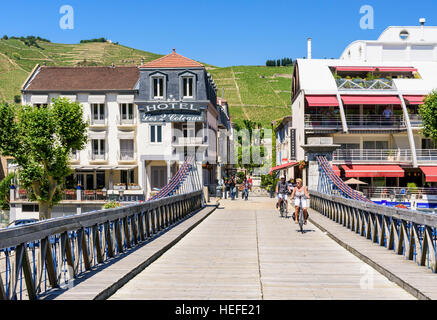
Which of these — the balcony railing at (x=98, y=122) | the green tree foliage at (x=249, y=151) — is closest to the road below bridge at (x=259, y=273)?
the balcony railing at (x=98, y=122)

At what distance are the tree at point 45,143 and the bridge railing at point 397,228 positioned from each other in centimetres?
2973

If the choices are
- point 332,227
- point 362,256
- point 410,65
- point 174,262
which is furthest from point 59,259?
point 410,65

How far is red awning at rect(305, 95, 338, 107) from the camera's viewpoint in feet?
155

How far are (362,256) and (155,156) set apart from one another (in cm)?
3937

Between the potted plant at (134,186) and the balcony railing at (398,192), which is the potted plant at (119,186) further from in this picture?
the balcony railing at (398,192)

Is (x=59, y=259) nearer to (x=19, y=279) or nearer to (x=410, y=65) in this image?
(x=19, y=279)

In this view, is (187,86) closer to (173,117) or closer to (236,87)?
(173,117)

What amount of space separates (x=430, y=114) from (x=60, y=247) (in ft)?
139

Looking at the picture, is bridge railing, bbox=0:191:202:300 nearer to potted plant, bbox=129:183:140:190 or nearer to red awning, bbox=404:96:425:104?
potted plant, bbox=129:183:140:190

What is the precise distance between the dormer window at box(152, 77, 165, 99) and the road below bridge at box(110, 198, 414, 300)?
35.4 m

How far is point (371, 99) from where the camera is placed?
1893 inches

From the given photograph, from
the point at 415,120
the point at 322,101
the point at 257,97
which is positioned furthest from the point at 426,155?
the point at 257,97

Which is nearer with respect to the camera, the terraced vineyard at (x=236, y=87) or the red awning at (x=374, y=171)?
the red awning at (x=374, y=171)

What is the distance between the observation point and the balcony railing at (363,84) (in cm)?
4984
